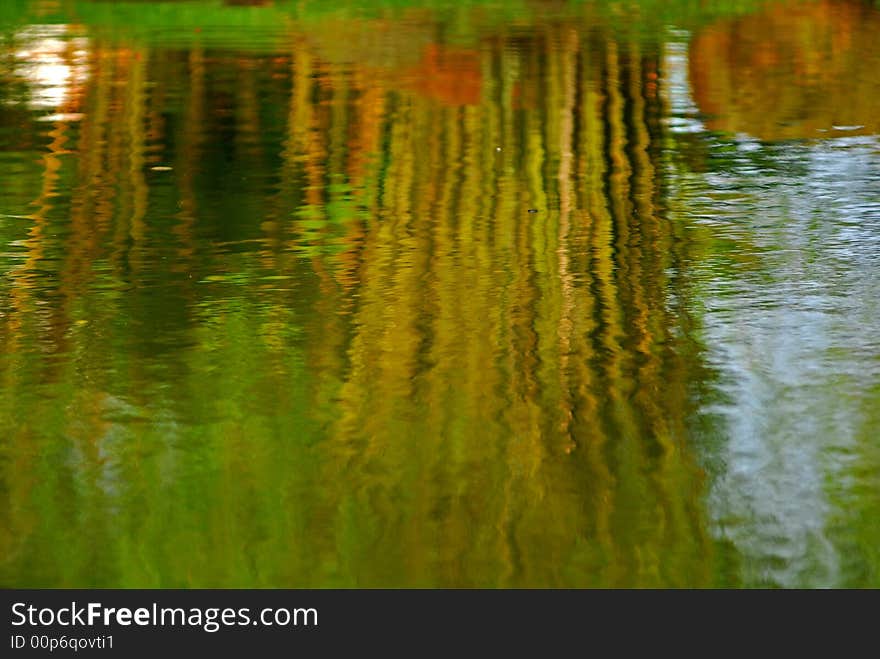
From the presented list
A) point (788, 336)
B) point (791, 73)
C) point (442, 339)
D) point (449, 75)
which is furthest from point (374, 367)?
point (791, 73)

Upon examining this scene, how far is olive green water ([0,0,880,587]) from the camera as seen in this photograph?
3482 millimetres

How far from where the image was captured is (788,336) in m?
4.79

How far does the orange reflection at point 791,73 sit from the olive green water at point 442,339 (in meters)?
0.07

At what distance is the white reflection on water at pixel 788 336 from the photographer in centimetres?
355

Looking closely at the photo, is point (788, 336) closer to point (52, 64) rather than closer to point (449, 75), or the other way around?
point (449, 75)

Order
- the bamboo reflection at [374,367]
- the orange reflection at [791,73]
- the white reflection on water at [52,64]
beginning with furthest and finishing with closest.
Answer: the white reflection on water at [52,64] → the orange reflection at [791,73] → the bamboo reflection at [374,367]

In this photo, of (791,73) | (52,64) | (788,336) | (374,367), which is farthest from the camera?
(52,64)

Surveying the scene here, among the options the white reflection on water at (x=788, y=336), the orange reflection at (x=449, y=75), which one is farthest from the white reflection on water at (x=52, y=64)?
the white reflection on water at (x=788, y=336)

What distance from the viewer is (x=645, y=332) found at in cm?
487

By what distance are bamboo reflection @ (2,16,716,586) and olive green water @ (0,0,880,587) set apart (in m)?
0.01

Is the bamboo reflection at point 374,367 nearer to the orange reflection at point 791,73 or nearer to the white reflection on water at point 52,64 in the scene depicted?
the orange reflection at point 791,73

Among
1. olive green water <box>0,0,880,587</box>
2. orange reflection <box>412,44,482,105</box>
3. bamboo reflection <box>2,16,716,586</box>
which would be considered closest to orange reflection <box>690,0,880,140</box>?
olive green water <box>0,0,880,587</box>

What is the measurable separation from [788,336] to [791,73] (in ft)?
20.4
